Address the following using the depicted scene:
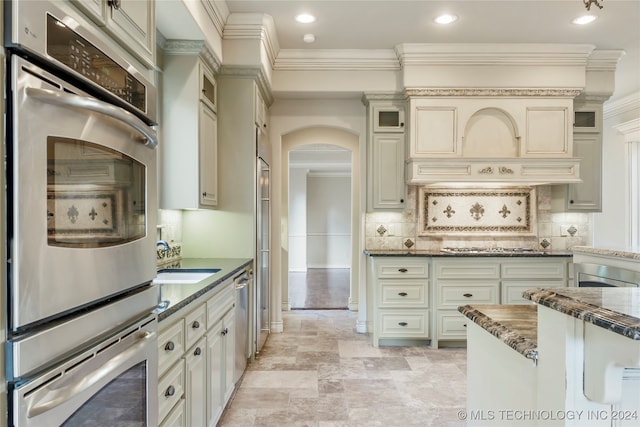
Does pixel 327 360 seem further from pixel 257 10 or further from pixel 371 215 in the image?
pixel 257 10

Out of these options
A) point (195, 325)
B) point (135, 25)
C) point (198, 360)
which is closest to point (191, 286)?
point (195, 325)

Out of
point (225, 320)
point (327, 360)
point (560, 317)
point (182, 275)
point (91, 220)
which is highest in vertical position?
point (91, 220)

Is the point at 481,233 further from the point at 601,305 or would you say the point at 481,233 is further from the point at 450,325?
the point at 601,305

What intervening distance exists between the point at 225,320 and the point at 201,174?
3.48ft

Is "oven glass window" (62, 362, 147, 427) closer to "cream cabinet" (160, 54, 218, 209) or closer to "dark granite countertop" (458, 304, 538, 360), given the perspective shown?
"dark granite countertop" (458, 304, 538, 360)

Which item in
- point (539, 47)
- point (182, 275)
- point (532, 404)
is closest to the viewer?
point (532, 404)

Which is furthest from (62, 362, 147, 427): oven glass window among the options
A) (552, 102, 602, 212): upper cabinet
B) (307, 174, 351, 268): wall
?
(307, 174, 351, 268): wall

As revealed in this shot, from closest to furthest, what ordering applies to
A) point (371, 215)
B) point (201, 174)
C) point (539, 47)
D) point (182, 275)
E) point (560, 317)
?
point (560, 317)
point (182, 275)
point (201, 174)
point (539, 47)
point (371, 215)

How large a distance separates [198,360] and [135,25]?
1449 millimetres

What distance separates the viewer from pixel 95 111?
0.88m

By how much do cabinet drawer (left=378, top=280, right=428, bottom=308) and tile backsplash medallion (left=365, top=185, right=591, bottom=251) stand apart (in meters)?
0.57

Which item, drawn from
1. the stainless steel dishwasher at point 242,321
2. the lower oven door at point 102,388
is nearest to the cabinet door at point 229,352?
the stainless steel dishwasher at point 242,321

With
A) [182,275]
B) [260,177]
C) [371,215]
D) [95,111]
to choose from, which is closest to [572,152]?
[371,215]

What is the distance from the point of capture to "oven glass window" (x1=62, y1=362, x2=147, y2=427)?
89 cm
